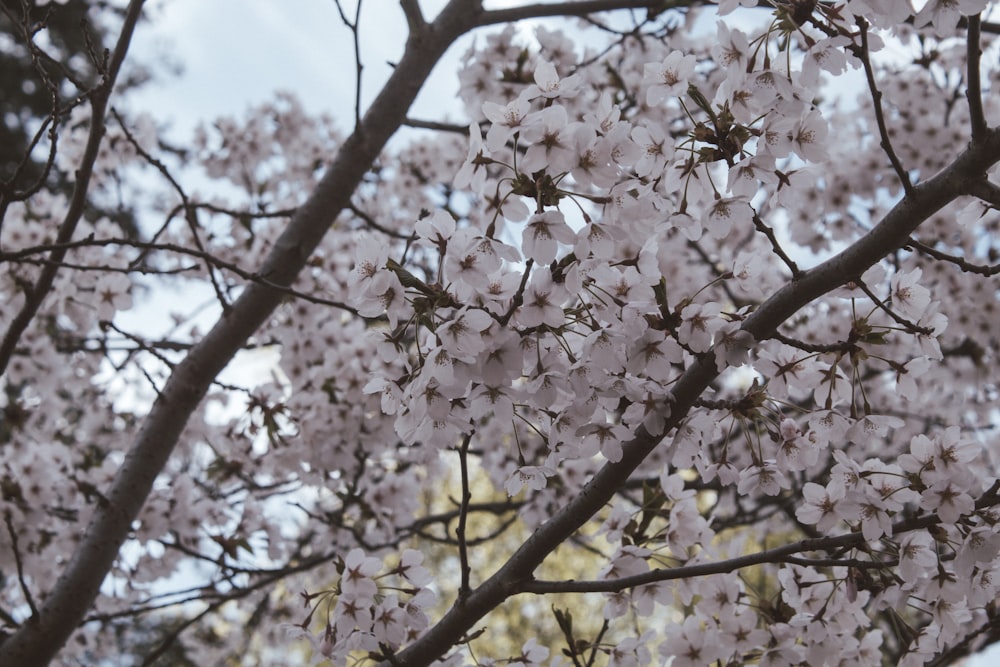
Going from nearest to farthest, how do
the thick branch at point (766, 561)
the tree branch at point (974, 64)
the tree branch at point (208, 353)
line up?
the tree branch at point (974, 64) → the thick branch at point (766, 561) → the tree branch at point (208, 353)

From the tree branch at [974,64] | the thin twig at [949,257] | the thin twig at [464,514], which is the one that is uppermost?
the tree branch at [974,64]

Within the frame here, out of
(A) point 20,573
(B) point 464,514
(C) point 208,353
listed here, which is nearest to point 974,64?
(B) point 464,514

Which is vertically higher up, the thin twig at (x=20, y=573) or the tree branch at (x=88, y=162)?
the tree branch at (x=88, y=162)

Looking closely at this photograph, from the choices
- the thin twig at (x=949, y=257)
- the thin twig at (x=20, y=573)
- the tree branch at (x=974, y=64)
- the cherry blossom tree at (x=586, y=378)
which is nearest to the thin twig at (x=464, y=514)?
the cherry blossom tree at (x=586, y=378)

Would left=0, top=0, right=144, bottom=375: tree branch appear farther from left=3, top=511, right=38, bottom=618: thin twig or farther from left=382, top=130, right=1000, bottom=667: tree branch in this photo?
left=382, top=130, right=1000, bottom=667: tree branch

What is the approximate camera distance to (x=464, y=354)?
4.84ft

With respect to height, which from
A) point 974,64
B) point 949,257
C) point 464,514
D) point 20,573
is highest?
point 974,64

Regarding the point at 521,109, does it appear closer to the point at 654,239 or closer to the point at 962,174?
the point at 654,239

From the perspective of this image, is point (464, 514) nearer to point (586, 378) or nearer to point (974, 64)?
point (586, 378)

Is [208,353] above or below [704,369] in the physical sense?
above

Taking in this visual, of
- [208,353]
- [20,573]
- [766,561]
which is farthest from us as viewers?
[208,353]

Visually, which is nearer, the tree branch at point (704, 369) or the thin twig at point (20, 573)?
the tree branch at point (704, 369)

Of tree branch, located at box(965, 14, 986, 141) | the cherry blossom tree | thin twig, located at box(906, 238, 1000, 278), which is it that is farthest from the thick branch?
tree branch, located at box(965, 14, 986, 141)

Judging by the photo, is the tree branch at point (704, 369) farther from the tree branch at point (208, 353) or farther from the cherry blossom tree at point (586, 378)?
the tree branch at point (208, 353)
